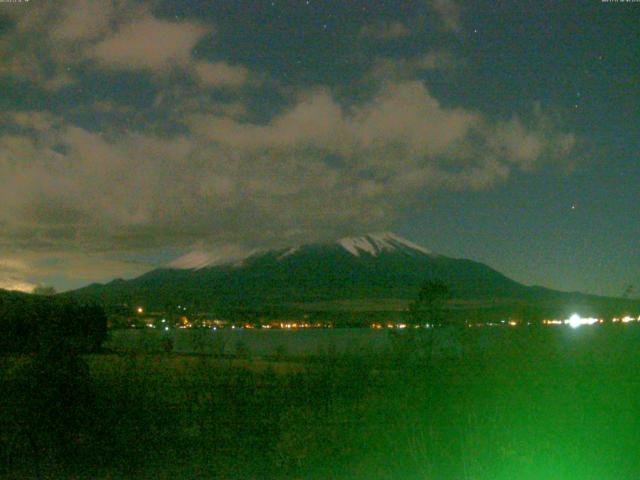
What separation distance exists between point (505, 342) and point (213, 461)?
27.9ft

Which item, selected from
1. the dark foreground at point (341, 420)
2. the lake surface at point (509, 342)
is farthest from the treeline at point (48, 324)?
the lake surface at point (509, 342)

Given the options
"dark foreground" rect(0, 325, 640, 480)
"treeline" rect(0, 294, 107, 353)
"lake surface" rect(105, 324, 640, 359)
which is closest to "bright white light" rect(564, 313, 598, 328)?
"lake surface" rect(105, 324, 640, 359)

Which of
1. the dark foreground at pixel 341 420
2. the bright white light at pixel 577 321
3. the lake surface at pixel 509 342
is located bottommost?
the dark foreground at pixel 341 420

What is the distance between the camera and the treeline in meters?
13.5

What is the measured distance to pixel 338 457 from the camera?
1198 cm

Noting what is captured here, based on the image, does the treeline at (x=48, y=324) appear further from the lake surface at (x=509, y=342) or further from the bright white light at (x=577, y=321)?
the bright white light at (x=577, y=321)

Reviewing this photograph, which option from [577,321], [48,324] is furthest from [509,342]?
[48,324]

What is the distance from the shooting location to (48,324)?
14.4 m

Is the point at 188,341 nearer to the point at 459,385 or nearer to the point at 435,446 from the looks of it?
the point at 459,385

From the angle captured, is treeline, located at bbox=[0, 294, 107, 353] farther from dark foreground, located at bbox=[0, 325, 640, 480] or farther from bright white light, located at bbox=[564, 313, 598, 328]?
bright white light, located at bbox=[564, 313, 598, 328]

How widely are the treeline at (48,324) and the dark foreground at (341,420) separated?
42 centimetres

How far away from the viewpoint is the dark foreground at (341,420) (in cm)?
1114

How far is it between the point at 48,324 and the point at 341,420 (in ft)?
17.6

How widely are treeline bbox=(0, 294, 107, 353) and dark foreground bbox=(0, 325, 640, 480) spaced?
0.42m
